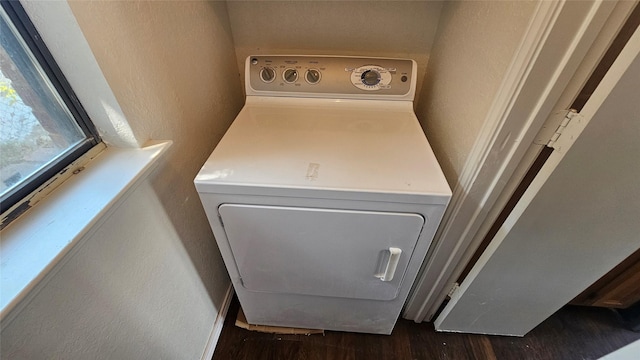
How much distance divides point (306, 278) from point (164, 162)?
61 cm

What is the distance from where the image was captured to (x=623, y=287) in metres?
1.24

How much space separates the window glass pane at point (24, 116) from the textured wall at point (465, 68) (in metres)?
1.08

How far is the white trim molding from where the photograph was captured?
0.58 m

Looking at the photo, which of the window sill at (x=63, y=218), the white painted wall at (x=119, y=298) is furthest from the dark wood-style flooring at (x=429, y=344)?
the window sill at (x=63, y=218)

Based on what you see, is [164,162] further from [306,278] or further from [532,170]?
[532,170]

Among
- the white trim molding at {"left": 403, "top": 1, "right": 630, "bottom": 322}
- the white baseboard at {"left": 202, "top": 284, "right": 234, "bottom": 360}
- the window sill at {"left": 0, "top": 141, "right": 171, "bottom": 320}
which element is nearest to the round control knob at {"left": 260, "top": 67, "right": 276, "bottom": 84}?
the window sill at {"left": 0, "top": 141, "right": 171, "bottom": 320}

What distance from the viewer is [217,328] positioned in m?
1.36

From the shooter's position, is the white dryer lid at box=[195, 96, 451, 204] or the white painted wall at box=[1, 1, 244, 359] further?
the white dryer lid at box=[195, 96, 451, 204]

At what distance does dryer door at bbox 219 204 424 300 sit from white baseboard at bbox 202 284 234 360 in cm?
42

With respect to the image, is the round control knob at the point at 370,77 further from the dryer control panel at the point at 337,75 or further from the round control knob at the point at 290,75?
the round control knob at the point at 290,75

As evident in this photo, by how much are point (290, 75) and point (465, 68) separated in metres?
0.64

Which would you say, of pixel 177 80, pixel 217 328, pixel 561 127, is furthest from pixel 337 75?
pixel 217 328

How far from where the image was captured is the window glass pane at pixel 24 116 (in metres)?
0.58

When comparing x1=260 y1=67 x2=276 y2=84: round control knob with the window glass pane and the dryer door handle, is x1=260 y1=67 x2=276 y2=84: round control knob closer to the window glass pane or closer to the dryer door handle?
the window glass pane
